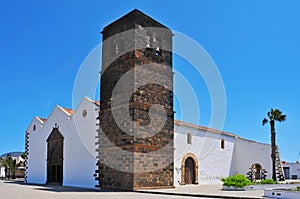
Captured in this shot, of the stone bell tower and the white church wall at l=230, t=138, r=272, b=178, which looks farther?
the white church wall at l=230, t=138, r=272, b=178

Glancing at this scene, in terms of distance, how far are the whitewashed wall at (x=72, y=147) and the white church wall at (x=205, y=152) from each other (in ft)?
18.4

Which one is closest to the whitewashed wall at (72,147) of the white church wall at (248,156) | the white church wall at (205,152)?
the white church wall at (205,152)

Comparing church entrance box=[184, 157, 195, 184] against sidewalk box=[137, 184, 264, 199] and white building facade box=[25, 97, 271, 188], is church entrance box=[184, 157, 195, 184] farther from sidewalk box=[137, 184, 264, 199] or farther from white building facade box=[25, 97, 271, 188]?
sidewalk box=[137, 184, 264, 199]

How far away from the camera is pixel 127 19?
62.1 ft

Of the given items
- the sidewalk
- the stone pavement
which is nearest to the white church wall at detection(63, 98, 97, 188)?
the stone pavement

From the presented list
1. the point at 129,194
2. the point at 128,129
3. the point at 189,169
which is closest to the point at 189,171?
the point at 189,169

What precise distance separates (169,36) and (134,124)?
6532 millimetres

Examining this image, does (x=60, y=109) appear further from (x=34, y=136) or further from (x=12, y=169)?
(x=12, y=169)

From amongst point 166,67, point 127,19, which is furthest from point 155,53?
point 127,19

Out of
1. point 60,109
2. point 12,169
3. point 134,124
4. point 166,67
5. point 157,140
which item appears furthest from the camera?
point 12,169

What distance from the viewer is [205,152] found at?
25250mm

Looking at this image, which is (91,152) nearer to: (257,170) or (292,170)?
(257,170)

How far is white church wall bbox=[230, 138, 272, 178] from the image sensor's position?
2903cm

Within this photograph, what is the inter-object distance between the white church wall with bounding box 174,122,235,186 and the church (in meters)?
0.07
